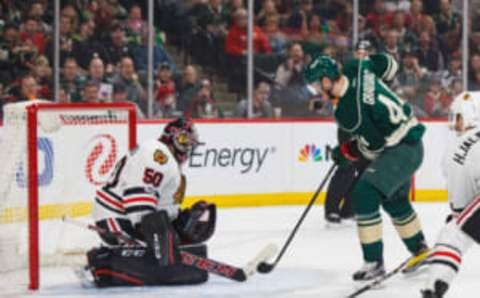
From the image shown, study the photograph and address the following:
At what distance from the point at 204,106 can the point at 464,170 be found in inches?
199

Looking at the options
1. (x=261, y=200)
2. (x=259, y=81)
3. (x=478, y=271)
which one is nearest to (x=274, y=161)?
(x=261, y=200)

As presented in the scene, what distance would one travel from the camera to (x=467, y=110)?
3775 millimetres

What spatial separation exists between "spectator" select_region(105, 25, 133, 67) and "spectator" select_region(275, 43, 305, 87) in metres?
1.37

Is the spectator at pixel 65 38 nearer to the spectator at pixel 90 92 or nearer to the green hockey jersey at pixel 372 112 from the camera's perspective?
the spectator at pixel 90 92

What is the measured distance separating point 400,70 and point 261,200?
2.07 metres

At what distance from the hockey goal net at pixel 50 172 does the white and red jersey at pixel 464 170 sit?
1.73 meters

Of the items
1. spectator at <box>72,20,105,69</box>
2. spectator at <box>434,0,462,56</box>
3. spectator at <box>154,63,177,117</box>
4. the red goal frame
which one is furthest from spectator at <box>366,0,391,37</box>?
the red goal frame

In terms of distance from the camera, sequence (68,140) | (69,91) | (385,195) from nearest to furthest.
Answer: (385,195) < (68,140) < (69,91)

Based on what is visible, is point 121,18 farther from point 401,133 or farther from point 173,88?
point 401,133

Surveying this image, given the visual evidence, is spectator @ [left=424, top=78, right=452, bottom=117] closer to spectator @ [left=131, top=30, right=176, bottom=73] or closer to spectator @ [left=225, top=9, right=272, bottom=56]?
spectator @ [left=225, top=9, right=272, bottom=56]

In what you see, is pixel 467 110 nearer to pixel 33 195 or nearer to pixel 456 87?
pixel 33 195

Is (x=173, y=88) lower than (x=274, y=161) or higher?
higher

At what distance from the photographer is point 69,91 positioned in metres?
7.82

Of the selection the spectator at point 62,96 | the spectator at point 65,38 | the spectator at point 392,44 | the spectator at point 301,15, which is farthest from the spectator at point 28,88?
→ the spectator at point 392,44
